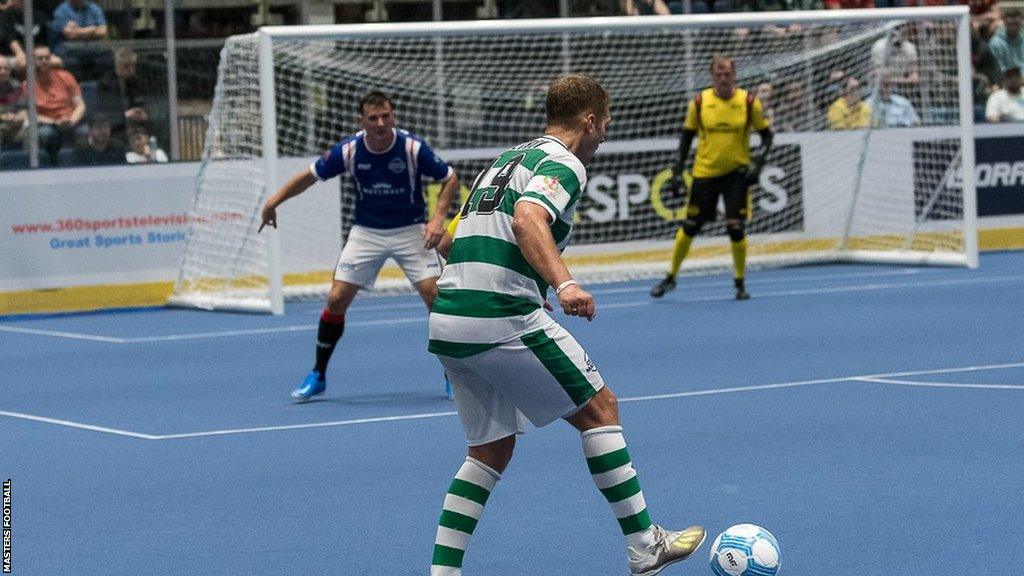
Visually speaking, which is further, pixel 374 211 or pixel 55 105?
pixel 55 105

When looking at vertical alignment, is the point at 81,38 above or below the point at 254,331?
above

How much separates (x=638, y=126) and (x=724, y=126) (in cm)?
379

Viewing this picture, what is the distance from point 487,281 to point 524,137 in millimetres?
14408

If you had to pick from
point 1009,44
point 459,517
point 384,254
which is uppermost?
point 1009,44

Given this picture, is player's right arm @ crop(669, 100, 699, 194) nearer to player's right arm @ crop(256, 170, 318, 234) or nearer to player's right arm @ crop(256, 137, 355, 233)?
player's right arm @ crop(256, 137, 355, 233)

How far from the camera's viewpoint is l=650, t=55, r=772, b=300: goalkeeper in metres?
16.7

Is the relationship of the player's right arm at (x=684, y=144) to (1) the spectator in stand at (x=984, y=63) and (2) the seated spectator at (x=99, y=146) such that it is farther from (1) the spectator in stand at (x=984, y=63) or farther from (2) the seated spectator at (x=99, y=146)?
(1) the spectator in stand at (x=984, y=63)

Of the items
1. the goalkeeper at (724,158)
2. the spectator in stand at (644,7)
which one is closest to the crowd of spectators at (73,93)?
the goalkeeper at (724,158)

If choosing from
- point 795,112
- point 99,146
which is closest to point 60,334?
point 99,146

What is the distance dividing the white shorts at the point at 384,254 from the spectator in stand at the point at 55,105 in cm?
791

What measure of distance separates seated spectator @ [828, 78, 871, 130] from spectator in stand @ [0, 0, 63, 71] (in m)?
8.75

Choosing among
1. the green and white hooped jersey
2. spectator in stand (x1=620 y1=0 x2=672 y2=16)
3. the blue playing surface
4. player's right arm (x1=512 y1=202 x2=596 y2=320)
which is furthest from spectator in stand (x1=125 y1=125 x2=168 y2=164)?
player's right arm (x1=512 y1=202 x2=596 y2=320)

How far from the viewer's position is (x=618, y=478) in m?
5.95

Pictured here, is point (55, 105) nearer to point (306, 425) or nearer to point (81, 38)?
point (81, 38)
